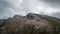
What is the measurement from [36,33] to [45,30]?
12435mm

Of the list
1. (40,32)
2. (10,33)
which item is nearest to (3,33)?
(10,33)

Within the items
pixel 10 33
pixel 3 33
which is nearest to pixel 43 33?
pixel 10 33

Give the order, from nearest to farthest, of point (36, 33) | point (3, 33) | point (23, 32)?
point (36, 33) → point (23, 32) → point (3, 33)

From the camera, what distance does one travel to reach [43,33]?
517 feet

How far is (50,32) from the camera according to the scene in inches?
6314

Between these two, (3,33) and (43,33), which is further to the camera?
(3,33)

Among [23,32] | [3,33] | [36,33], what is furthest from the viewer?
[3,33]

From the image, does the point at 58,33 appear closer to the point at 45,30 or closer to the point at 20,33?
the point at 45,30

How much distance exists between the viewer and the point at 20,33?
16250cm

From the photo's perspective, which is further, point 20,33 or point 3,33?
point 3,33

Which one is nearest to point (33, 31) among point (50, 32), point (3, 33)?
point (50, 32)

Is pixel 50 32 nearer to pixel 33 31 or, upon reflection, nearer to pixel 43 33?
pixel 43 33

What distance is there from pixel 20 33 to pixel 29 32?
9901 millimetres

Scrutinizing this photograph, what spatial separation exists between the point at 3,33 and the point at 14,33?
880 inches
